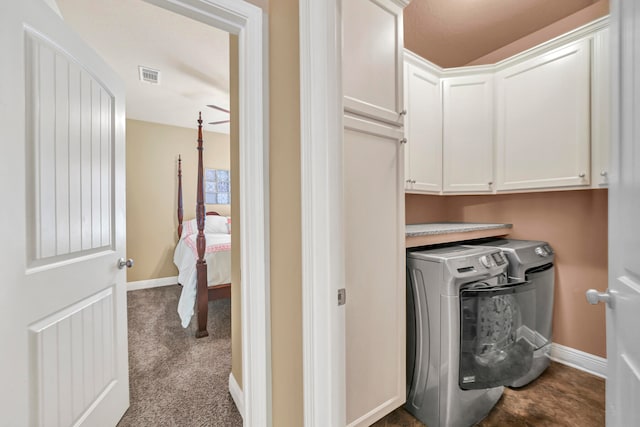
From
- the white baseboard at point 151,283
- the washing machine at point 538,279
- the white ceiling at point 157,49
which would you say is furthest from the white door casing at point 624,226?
the white baseboard at point 151,283

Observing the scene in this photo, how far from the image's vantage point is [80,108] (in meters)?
1.24

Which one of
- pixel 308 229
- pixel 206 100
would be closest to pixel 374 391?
pixel 308 229

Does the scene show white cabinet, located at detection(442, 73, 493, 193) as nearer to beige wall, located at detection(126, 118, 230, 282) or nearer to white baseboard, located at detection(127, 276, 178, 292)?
beige wall, located at detection(126, 118, 230, 282)

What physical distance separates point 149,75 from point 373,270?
3.18m

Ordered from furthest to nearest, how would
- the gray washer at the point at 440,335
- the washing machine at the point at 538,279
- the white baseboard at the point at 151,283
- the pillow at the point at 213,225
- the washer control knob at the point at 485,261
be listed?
the pillow at the point at 213,225, the white baseboard at the point at 151,283, the washing machine at the point at 538,279, the washer control knob at the point at 485,261, the gray washer at the point at 440,335

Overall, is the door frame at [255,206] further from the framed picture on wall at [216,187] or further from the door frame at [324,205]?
the framed picture on wall at [216,187]

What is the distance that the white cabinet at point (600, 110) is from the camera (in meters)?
1.74

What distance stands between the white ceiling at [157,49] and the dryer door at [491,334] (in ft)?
8.86

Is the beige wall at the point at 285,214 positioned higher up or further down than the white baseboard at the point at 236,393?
higher up

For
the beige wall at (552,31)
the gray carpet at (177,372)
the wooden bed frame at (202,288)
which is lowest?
the gray carpet at (177,372)

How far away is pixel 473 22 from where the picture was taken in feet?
6.69

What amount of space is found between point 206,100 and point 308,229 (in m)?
3.38

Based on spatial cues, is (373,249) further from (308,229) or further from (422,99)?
(422,99)

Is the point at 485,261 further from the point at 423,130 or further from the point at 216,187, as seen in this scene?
the point at 216,187
